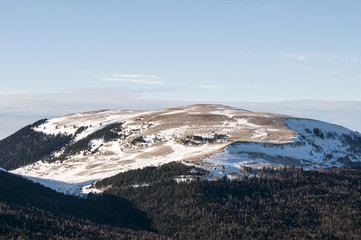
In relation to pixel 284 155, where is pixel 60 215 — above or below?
below

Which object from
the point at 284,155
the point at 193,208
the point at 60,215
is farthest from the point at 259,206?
the point at 284,155

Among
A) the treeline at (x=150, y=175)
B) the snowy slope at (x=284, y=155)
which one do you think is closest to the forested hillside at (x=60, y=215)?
the treeline at (x=150, y=175)

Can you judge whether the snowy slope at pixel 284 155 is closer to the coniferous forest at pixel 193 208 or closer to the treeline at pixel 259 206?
the coniferous forest at pixel 193 208

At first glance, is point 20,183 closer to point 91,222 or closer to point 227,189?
point 91,222

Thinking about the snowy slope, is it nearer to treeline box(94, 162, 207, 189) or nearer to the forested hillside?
treeline box(94, 162, 207, 189)

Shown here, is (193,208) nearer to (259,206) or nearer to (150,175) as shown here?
(259,206)

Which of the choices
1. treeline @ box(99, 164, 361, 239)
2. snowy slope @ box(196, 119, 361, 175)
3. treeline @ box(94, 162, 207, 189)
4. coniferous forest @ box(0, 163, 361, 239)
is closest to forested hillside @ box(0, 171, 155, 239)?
coniferous forest @ box(0, 163, 361, 239)

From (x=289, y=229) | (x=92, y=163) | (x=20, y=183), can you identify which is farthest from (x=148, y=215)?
(x=92, y=163)
